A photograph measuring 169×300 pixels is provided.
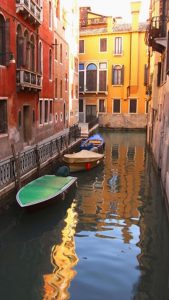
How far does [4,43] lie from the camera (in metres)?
13.7

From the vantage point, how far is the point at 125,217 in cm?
1089

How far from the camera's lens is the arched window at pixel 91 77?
3991 cm

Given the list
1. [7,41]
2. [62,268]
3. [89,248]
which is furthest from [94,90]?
[62,268]

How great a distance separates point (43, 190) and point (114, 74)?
30208 millimetres

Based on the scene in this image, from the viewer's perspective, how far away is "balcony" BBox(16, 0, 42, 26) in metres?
14.4

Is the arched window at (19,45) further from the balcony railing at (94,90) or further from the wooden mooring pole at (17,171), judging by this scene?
the balcony railing at (94,90)

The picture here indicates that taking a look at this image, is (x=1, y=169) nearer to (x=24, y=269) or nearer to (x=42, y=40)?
(x=24, y=269)

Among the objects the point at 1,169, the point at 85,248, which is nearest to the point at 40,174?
the point at 1,169

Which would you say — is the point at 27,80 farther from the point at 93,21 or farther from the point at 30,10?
the point at 93,21

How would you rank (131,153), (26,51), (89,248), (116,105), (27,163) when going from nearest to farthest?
1. (89,248)
2. (27,163)
3. (26,51)
4. (131,153)
5. (116,105)

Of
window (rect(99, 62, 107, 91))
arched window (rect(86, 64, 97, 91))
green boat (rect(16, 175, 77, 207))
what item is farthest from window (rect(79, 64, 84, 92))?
green boat (rect(16, 175, 77, 207))

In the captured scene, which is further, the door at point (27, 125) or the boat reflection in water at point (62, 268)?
the door at point (27, 125)

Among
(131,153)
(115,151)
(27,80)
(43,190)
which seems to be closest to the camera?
(43,190)

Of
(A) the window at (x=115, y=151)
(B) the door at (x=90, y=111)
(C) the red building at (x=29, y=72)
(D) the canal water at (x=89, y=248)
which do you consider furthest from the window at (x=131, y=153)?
(B) the door at (x=90, y=111)
